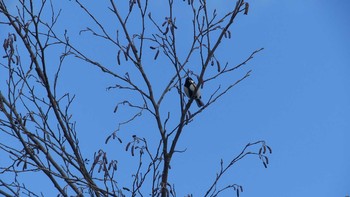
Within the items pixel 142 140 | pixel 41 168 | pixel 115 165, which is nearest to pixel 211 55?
pixel 142 140

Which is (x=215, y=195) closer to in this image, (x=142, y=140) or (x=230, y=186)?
(x=230, y=186)

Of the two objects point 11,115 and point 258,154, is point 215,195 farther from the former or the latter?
point 11,115

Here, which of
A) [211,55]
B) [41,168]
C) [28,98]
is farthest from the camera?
[28,98]

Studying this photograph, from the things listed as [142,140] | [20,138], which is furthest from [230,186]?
[20,138]

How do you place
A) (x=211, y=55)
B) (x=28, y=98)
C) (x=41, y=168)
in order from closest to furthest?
(x=41, y=168) → (x=211, y=55) → (x=28, y=98)

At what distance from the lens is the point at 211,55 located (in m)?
2.86

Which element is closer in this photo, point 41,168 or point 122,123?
point 41,168

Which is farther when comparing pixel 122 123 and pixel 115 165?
pixel 122 123

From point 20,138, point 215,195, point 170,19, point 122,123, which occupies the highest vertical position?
point 170,19

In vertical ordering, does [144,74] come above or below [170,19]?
below

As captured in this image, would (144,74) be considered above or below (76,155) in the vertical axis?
above

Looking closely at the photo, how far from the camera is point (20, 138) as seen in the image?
2.74 metres

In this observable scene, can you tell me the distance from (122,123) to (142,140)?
18 centimetres

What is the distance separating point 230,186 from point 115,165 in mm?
644
